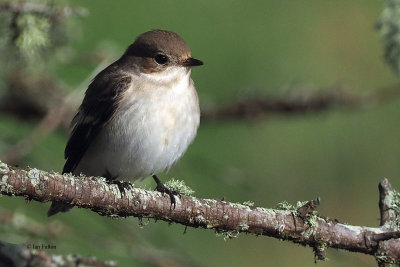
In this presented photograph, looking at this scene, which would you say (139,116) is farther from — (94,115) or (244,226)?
(244,226)

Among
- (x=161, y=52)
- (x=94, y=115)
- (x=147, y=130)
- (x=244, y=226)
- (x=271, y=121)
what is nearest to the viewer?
(x=244, y=226)

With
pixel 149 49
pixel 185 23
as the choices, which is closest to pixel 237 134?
pixel 185 23

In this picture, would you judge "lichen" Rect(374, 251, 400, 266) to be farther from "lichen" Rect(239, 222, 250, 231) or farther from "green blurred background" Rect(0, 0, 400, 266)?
"green blurred background" Rect(0, 0, 400, 266)

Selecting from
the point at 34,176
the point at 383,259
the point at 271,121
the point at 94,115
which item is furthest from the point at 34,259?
the point at 271,121

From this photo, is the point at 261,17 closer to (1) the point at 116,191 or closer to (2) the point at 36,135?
(2) the point at 36,135

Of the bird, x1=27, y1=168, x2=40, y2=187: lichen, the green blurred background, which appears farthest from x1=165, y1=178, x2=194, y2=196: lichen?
the green blurred background
